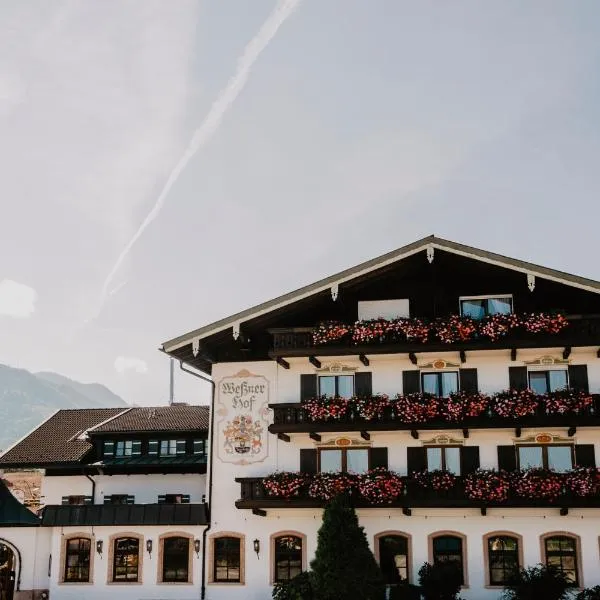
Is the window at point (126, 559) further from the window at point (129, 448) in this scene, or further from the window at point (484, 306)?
the window at point (484, 306)

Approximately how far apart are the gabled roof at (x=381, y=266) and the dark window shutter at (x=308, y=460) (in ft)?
16.3

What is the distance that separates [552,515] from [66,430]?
74.0 feet

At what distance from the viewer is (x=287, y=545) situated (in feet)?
95.8

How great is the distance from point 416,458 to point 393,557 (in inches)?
128

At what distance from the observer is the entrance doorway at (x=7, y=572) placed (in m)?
31.0

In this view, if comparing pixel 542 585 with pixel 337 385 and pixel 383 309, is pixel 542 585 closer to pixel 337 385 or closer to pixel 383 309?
pixel 337 385

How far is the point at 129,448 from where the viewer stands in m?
37.1

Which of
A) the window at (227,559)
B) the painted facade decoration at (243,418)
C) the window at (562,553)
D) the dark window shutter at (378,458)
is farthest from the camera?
the painted facade decoration at (243,418)

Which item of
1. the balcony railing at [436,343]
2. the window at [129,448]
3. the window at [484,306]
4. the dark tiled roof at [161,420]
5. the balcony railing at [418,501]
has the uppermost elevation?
the window at [484,306]

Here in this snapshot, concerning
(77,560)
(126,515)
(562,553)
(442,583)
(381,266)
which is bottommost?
(442,583)

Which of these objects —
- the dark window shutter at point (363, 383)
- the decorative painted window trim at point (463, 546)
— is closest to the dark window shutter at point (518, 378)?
the dark window shutter at point (363, 383)

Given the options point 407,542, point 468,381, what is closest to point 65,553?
point 407,542

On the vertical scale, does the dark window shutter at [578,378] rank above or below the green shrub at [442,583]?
above

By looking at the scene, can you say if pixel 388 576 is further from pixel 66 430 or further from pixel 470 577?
pixel 66 430
